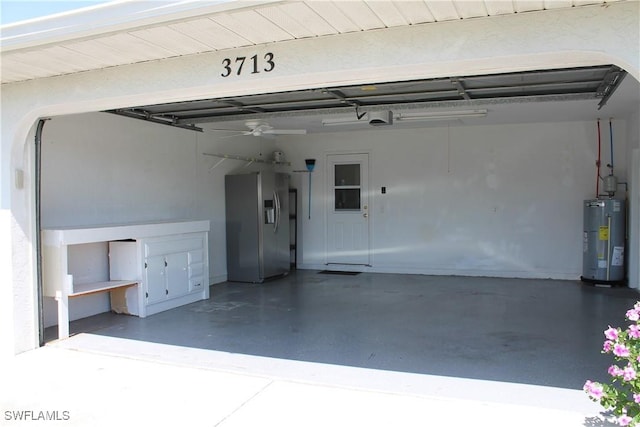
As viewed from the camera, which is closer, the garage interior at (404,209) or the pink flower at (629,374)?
the pink flower at (629,374)

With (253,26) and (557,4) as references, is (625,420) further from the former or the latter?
(253,26)

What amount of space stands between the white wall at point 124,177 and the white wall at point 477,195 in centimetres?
220

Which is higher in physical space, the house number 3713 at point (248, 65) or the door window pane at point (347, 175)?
the house number 3713 at point (248, 65)

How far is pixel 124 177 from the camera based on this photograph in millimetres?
5969

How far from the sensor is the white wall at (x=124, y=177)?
16.8 ft

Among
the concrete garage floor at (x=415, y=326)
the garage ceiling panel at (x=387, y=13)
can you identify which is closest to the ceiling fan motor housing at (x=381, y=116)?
the concrete garage floor at (x=415, y=326)

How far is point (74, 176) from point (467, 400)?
461 centimetres

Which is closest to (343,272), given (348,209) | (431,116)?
(348,209)

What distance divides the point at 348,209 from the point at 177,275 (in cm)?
382

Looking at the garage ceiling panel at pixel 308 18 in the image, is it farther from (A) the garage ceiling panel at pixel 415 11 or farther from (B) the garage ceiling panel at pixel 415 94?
(B) the garage ceiling panel at pixel 415 94

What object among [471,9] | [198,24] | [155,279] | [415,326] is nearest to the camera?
[471,9]

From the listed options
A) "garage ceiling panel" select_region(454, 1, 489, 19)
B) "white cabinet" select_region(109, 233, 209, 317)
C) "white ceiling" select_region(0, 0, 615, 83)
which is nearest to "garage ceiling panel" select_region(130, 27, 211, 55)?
"white ceiling" select_region(0, 0, 615, 83)

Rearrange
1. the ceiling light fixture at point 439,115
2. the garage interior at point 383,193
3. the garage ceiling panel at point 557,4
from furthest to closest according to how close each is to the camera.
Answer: the ceiling light fixture at point 439,115 < the garage interior at point 383,193 < the garage ceiling panel at point 557,4

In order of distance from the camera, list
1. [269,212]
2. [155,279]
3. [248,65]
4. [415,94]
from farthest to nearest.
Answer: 1. [269,212]
2. [155,279]
3. [415,94]
4. [248,65]
